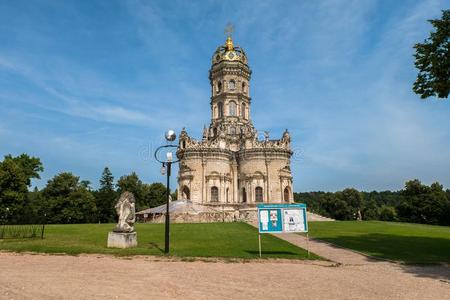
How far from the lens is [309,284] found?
412 inches

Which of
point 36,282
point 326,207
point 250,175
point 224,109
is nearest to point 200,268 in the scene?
point 36,282

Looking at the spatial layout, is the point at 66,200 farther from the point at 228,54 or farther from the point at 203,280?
the point at 203,280

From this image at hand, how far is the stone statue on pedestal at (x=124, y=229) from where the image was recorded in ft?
57.9

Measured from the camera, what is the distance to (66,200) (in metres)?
59.6

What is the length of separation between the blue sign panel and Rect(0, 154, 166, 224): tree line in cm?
2523

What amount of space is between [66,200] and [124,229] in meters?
46.4

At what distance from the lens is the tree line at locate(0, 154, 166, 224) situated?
4509cm

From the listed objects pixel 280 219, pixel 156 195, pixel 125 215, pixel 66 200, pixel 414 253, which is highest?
pixel 156 195

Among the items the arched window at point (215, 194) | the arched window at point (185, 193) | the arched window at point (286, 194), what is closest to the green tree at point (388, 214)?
the arched window at point (286, 194)

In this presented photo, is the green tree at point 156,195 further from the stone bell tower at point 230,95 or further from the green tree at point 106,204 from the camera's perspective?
the stone bell tower at point 230,95

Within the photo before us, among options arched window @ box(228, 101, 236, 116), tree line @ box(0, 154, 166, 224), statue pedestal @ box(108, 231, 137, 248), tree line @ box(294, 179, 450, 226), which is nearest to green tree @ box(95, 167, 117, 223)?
tree line @ box(0, 154, 166, 224)

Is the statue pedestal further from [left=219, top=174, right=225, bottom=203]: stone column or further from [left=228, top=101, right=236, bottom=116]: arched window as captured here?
[left=228, top=101, right=236, bottom=116]: arched window

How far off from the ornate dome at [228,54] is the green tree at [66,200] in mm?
30922

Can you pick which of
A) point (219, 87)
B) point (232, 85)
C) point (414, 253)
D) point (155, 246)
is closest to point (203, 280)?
point (155, 246)
